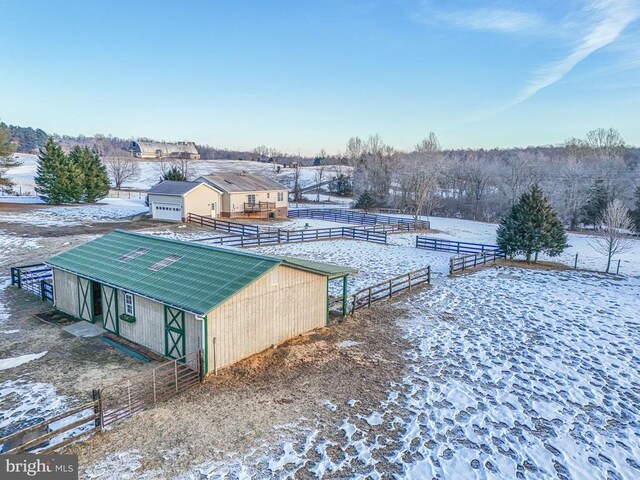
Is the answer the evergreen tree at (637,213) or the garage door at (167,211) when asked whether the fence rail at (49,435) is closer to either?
the garage door at (167,211)

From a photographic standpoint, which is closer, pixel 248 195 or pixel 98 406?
pixel 98 406

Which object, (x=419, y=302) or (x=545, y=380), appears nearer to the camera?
(x=545, y=380)

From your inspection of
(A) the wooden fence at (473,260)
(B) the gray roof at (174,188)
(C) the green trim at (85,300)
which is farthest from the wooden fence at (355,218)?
(C) the green trim at (85,300)

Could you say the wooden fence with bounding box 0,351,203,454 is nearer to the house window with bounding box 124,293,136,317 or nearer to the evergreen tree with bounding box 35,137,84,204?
the house window with bounding box 124,293,136,317

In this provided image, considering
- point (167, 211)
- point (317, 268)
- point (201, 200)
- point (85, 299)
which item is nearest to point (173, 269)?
point (85, 299)

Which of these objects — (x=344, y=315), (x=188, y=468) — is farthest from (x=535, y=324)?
(x=188, y=468)

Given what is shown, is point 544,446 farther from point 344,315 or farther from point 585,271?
point 585,271

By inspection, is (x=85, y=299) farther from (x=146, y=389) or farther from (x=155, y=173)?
(x=155, y=173)

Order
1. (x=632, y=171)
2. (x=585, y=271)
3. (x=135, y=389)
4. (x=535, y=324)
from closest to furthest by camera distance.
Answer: (x=135, y=389) < (x=535, y=324) < (x=585, y=271) < (x=632, y=171)
